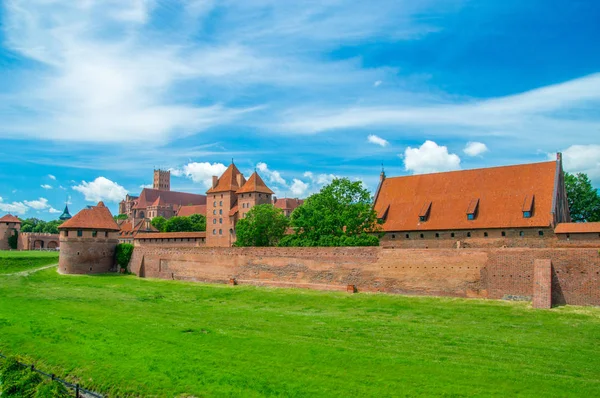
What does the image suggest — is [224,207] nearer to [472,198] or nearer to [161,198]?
[472,198]

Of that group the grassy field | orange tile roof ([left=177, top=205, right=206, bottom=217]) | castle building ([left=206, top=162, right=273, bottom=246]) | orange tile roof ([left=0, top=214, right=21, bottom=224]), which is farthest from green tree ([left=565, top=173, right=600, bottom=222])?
orange tile roof ([left=0, top=214, right=21, bottom=224])

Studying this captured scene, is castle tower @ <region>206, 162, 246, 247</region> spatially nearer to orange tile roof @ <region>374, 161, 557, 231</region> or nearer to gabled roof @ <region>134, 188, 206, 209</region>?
orange tile roof @ <region>374, 161, 557, 231</region>

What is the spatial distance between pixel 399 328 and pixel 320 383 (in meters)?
7.27

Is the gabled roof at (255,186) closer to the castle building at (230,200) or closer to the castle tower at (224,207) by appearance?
the castle building at (230,200)

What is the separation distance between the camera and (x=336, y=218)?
36.5 metres

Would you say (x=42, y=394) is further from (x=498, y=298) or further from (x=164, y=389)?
(x=498, y=298)

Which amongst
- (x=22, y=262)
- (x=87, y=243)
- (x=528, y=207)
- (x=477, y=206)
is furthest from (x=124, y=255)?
(x=528, y=207)

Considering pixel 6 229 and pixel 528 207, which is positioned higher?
pixel 528 207

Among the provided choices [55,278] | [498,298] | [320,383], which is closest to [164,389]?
[320,383]

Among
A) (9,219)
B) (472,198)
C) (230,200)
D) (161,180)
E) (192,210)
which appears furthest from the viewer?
(161,180)

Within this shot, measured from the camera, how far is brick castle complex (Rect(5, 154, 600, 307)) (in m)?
24.9

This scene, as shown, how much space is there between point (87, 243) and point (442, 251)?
101 feet

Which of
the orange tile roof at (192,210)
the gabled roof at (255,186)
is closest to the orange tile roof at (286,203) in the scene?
the orange tile roof at (192,210)

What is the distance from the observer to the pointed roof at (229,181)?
205 ft
